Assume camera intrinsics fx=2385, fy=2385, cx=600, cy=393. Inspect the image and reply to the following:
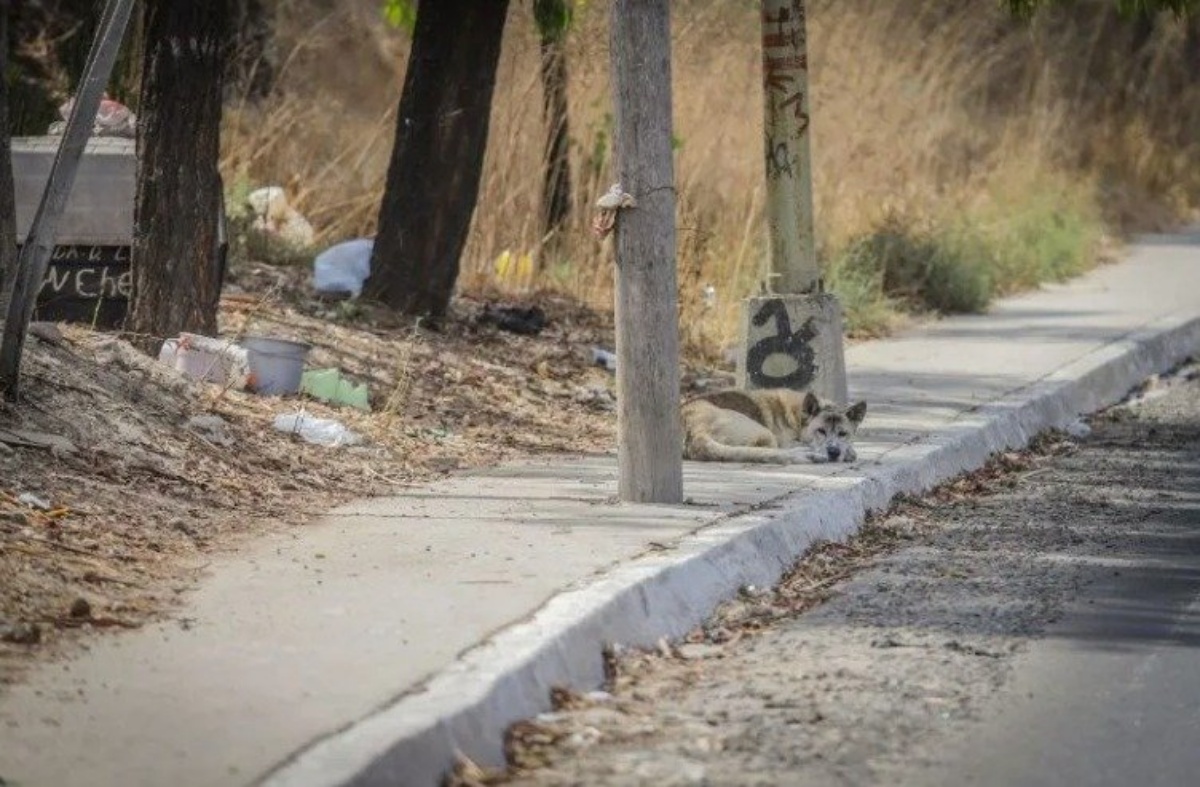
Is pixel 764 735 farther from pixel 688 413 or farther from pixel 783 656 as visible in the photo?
pixel 688 413

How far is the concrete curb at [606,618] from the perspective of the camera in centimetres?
550

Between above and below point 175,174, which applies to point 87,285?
below

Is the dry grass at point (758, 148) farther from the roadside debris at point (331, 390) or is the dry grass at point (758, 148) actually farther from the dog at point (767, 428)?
the roadside debris at point (331, 390)

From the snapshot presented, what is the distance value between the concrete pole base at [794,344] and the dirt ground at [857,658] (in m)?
1.01

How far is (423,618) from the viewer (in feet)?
22.9

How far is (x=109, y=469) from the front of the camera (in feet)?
29.1

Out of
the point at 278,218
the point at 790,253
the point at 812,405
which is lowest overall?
the point at 812,405

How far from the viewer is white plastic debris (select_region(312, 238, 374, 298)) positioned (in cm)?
1448

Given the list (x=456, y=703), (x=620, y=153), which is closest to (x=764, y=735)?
(x=456, y=703)

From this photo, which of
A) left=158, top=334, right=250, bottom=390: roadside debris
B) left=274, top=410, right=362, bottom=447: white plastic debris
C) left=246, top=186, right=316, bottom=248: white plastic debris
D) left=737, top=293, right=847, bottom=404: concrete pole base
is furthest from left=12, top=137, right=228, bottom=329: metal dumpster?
left=246, top=186, right=316, bottom=248: white plastic debris

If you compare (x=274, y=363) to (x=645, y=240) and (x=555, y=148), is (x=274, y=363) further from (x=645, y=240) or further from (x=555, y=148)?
(x=555, y=148)

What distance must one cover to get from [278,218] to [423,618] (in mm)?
9623

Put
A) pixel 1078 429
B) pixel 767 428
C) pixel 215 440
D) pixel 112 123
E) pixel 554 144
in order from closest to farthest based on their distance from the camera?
pixel 215 440, pixel 767 428, pixel 112 123, pixel 1078 429, pixel 554 144

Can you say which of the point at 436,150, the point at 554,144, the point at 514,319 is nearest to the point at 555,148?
the point at 554,144
